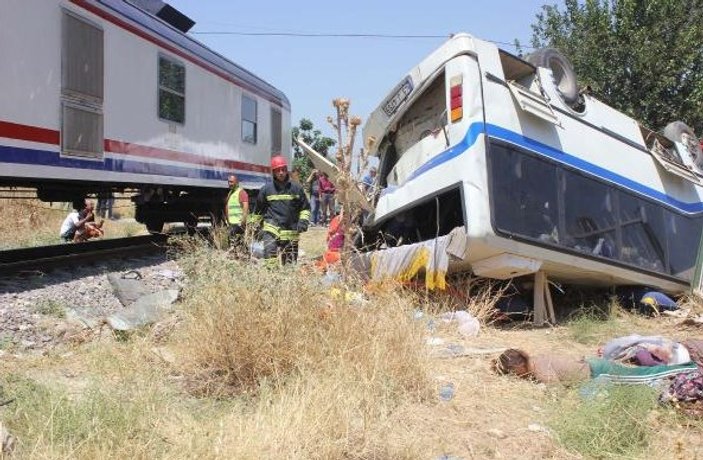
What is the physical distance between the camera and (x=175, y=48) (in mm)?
9602

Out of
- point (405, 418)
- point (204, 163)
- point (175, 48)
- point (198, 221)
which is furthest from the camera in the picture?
point (198, 221)

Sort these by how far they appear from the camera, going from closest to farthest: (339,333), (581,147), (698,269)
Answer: (339,333)
(581,147)
(698,269)

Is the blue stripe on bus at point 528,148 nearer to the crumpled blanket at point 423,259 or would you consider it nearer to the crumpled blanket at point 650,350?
the crumpled blanket at point 423,259

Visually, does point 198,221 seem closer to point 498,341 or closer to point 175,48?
point 175,48

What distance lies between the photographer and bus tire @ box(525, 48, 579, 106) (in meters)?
7.08

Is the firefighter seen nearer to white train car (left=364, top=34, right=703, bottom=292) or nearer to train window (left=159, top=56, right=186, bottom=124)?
white train car (left=364, top=34, right=703, bottom=292)

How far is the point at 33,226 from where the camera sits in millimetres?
14914

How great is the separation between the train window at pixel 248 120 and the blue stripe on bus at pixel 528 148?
6173 millimetres

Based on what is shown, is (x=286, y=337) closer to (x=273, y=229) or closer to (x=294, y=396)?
(x=294, y=396)

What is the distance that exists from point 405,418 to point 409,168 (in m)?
3.83

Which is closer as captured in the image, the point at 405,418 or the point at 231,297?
the point at 405,418

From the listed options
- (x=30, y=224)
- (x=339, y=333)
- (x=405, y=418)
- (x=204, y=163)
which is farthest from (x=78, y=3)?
(x=30, y=224)

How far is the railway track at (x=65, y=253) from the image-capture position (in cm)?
754

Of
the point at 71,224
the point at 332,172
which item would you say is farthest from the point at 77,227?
the point at 332,172
